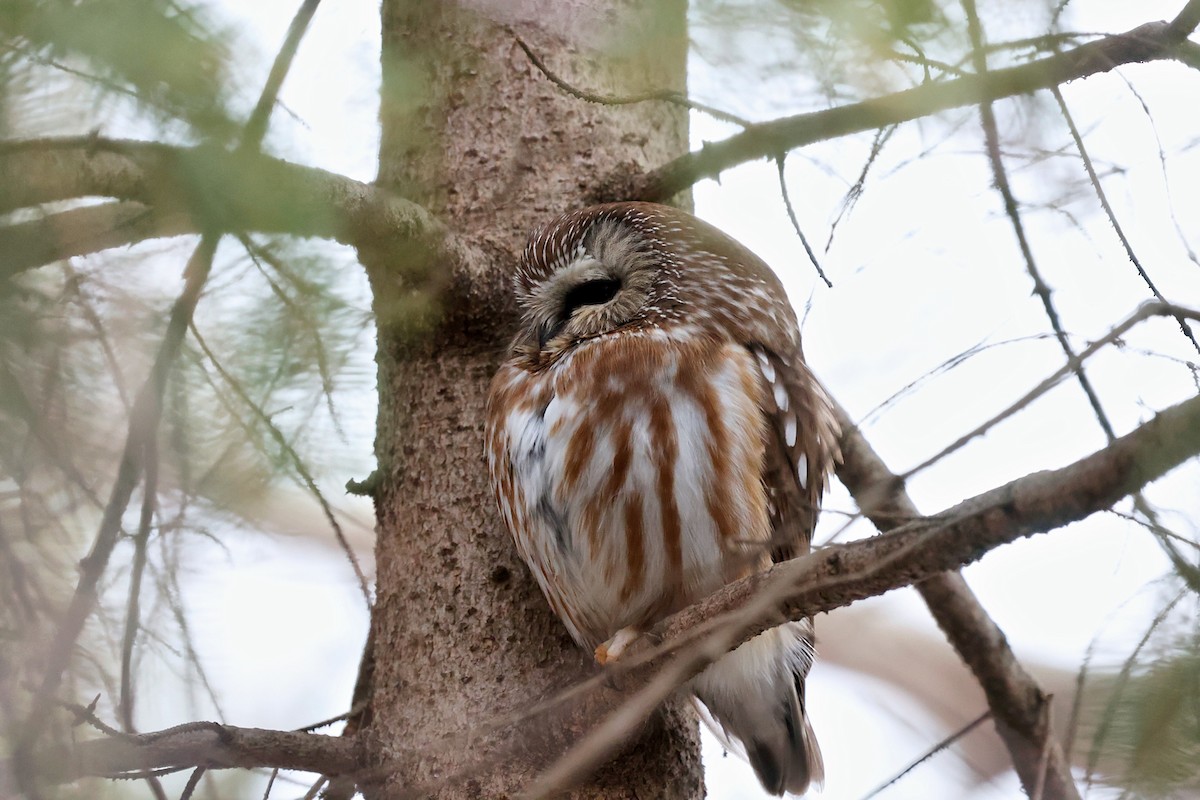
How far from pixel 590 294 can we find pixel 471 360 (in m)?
0.34

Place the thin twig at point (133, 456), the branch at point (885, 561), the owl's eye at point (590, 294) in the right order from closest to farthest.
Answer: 1. the branch at point (885, 561)
2. the thin twig at point (133, 456)
3. the owl's eye at point (590, 294)

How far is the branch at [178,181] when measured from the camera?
1280 millimetres

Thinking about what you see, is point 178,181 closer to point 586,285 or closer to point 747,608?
point 747,608

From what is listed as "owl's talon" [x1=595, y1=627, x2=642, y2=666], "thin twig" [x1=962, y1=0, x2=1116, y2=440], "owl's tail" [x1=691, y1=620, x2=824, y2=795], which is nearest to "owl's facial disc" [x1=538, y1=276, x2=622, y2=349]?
"owl's talon" [x1=595, y1=627, x2=642, y2=666]

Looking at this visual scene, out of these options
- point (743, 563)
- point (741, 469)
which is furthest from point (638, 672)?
point (741, 469)

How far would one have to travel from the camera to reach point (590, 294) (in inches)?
109

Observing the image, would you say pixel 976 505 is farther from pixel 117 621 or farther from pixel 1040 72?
pixel 117 621

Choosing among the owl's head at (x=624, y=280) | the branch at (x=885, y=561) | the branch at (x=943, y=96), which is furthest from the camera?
the owl's head at (x=624, y=280)

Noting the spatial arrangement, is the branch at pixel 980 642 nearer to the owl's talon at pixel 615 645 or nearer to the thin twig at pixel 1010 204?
the owl's talon at pixel 615 645

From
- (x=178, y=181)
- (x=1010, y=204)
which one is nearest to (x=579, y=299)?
(x=1010, y=204)

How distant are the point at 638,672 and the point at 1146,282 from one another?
1.00 m

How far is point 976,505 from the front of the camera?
134cm

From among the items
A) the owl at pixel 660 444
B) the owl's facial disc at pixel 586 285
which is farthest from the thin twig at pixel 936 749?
the owl's facial disc at pixel 586 285

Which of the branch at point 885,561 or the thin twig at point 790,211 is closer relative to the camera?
the branch at point 885,561
